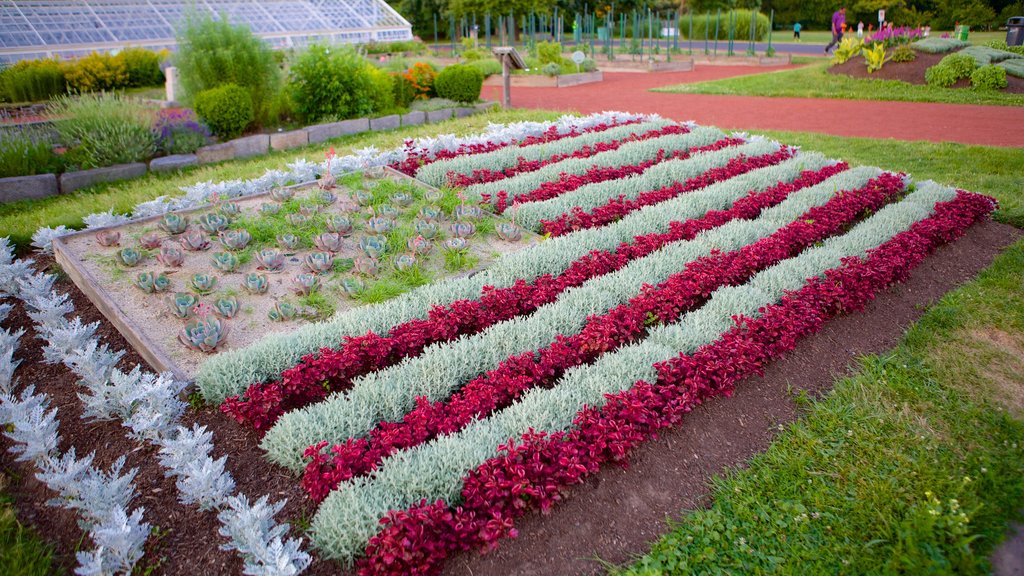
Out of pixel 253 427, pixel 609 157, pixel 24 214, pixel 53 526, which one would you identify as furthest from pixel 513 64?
pixel 53 526

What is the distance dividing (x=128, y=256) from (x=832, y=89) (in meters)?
16.0

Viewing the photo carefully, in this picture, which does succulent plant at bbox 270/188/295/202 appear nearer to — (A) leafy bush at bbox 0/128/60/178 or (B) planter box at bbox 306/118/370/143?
(A) leafy bush at bbox 0/128/60/178

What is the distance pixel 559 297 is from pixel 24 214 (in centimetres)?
670

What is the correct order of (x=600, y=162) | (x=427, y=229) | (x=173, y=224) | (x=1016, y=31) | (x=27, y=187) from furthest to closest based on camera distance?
1. (x=1016, y=31)
2. (x=27, y=187)
3. (x=600, y=162)
4. (x=173, y=224)
5. (x=427, y=229)

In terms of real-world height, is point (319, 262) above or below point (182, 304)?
above

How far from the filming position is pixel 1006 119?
Result: 38.4 ft

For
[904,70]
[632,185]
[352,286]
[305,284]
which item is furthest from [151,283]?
[904,70]

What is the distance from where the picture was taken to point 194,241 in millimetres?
5559

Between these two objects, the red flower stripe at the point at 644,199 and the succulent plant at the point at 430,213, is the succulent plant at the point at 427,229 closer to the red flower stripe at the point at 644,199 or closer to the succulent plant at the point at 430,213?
the succulent plant at the point at 430,213

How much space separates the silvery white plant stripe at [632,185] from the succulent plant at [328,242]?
69.9 inches

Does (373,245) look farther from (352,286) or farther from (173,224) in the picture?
(173,224)

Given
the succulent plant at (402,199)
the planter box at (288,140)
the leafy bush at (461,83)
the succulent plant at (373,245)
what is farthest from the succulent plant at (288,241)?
the leafy bush at (461,83)

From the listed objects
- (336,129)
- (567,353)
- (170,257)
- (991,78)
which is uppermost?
(991,78)

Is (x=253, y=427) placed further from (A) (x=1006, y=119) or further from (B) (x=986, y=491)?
(A) (x=1006, y=119)
